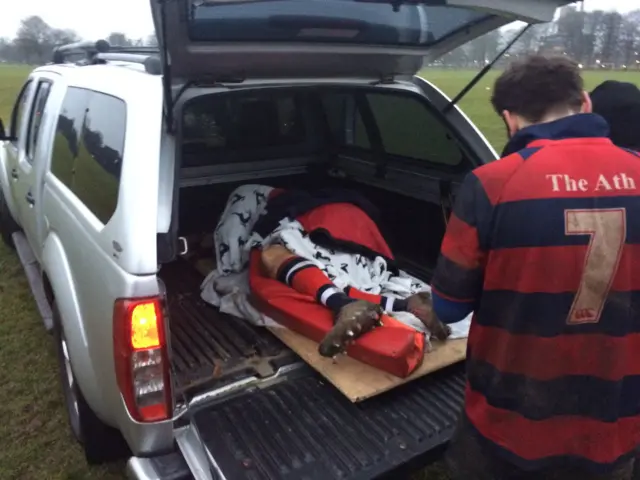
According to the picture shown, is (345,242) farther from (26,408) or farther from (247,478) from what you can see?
(26,408)

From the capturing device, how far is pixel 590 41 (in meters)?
18.0

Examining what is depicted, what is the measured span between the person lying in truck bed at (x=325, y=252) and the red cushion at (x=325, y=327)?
1.8 inches

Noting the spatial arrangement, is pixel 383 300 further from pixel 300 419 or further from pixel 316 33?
pixel 316 33

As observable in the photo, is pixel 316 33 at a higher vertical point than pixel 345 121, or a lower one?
higher

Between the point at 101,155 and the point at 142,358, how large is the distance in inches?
37.1

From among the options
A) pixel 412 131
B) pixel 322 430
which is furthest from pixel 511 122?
pixel 412 131

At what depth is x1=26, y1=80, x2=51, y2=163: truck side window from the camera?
146 inches

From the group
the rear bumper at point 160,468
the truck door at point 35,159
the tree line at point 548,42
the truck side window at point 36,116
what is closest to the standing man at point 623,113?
the tree line at point 548,42

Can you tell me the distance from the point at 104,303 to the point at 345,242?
1640 mm

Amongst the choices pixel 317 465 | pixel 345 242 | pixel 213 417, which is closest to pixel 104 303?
pixel 213 417

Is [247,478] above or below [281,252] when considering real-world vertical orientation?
below

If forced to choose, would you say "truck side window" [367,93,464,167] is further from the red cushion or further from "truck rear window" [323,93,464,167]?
the red cushion

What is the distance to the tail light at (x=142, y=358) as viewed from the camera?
1.90 m

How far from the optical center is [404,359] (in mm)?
2451
